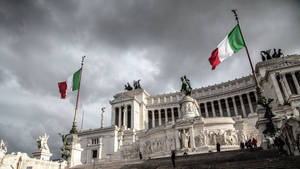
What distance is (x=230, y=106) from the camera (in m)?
67.3

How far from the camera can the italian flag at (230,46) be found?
20.3 m

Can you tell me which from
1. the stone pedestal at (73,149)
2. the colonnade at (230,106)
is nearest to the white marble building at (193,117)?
the colonnade at (230,106)

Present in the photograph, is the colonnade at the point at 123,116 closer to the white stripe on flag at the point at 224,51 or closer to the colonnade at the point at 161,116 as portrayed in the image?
the colonnade at the point at 161,116

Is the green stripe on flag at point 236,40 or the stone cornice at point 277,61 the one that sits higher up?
the stone cornice at point 277,61

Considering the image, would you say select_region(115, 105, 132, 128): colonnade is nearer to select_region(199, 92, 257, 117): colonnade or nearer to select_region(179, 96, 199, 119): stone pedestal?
select_region(199, 92, 257, 117): colonnade

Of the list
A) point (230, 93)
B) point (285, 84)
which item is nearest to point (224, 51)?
point (285, 84)

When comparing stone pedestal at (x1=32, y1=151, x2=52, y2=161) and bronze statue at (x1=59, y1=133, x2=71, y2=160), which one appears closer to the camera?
bronze statue at (x1=59, y1=133, x2=71, y2=160)

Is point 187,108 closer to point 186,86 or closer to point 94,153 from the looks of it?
point 186,86

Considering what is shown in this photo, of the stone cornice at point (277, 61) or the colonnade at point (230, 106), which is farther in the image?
the colonnade at point (230, 106)

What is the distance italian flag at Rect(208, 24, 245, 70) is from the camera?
20281 mm

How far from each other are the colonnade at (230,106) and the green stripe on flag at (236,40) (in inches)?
1707

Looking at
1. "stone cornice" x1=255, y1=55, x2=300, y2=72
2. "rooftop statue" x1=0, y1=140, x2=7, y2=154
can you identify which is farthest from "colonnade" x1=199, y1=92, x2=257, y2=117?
"rooftop statue" x1=0, y1=140, x2=7, y2=154

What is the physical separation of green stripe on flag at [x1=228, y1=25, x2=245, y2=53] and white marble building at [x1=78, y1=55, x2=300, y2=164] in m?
6.60

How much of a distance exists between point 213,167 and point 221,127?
57.2ft
